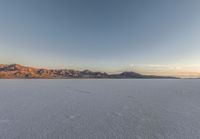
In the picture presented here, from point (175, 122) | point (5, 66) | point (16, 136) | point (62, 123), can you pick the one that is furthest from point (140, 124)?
point (5, 66)

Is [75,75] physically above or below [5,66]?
below

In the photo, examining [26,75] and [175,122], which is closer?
[175,122]

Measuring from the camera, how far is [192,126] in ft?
12.7

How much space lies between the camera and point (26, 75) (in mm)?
98562

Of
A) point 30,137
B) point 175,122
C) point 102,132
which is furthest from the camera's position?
point 175,122

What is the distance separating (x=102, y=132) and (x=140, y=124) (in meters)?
1.32

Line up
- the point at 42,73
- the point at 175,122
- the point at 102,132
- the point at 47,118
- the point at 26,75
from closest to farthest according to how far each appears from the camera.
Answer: the point at 102,132 < the point at 175,122 < the point at 47,118 < the point at 26,75 < the point at 42,73

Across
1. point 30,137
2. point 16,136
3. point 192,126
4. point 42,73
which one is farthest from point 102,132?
point 42,73

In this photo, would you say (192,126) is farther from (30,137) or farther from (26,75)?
(26,75)

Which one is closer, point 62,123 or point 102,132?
point 102,132

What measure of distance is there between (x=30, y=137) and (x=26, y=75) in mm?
109718

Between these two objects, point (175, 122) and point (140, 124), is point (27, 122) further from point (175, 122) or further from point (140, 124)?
point (175, 122)

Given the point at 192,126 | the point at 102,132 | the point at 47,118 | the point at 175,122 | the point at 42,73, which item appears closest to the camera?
the point at 102,132

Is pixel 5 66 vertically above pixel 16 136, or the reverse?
pixel 5 66
